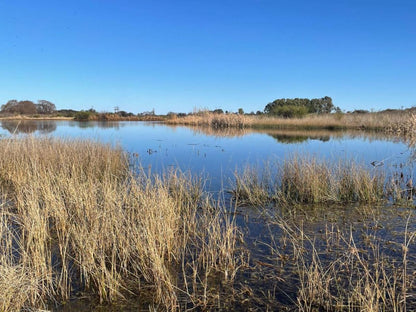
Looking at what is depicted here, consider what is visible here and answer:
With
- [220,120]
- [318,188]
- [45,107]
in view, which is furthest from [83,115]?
[318,188]

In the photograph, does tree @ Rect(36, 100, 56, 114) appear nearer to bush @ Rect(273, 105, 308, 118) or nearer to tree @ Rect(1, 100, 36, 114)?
tree @ Rect(1, 100, 36, 114)

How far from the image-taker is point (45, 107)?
67.5 meters

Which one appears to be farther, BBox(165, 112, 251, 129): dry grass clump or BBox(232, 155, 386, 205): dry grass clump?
BBox(165, 112, 251, 129): dry grass clump

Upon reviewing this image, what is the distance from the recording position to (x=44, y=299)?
2658 millimetres

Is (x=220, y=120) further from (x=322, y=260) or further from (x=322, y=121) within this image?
(x=322, y=260)

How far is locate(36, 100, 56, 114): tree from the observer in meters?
66.2

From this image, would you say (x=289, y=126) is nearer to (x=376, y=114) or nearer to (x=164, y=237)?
(x=376, y=114)

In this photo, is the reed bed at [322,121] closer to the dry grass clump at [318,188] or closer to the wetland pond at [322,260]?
the dry grass clump at [318,188]

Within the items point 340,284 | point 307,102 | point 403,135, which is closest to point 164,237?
point 340,284

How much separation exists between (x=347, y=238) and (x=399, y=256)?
26.1 inches

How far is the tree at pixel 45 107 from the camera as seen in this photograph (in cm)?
6619

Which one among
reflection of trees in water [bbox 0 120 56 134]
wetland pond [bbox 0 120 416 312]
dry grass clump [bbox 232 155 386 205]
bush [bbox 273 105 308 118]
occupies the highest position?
bush [bbox 273 105 308 118]

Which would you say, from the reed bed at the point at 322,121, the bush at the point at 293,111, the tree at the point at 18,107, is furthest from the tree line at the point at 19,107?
the bush at the point at 293,111

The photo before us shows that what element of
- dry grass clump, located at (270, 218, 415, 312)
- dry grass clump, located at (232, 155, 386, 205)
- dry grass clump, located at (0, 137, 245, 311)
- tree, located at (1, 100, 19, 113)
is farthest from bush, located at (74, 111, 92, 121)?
dry grass clump, located at (270, 218, 415, 312)
